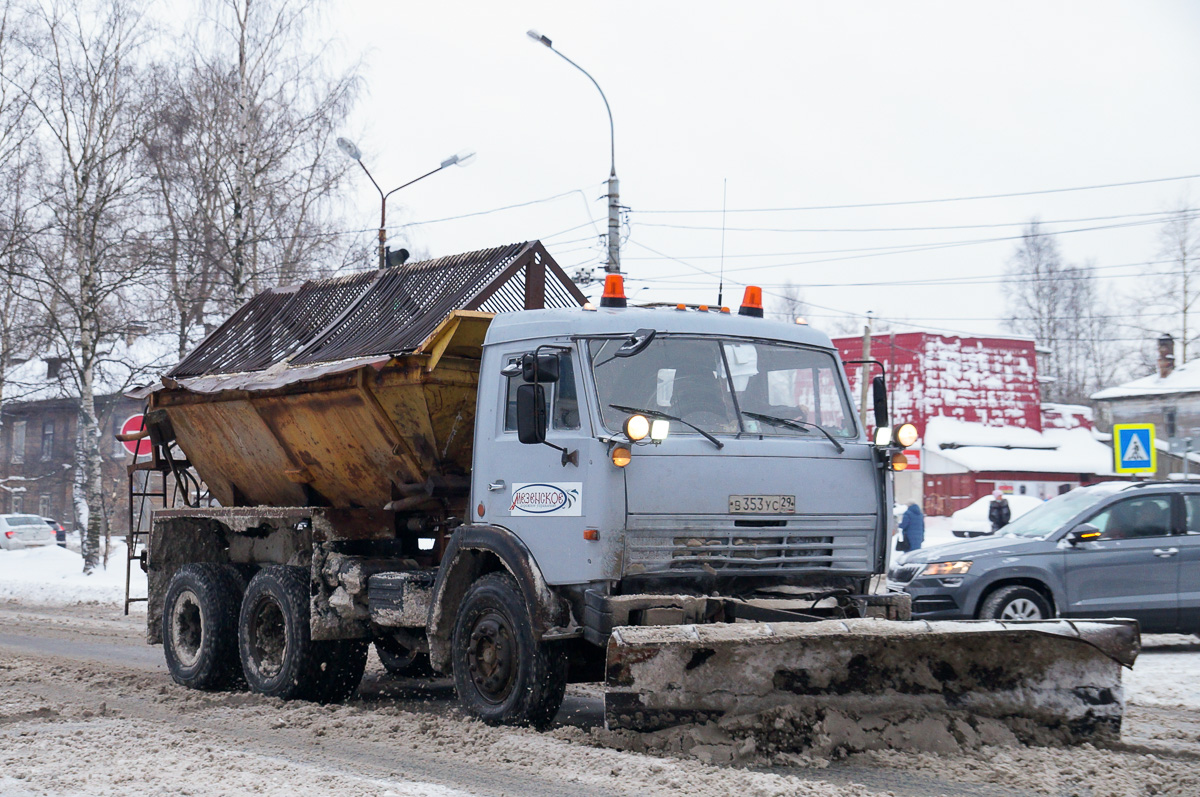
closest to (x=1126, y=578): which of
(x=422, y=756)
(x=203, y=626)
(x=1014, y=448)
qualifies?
(x=422, y=756)

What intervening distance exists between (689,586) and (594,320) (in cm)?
164

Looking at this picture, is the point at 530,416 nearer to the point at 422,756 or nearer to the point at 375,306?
the point at 422,756

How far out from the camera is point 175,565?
35.4ft

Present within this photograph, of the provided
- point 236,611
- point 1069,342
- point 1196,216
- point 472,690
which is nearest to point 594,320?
point 472,690

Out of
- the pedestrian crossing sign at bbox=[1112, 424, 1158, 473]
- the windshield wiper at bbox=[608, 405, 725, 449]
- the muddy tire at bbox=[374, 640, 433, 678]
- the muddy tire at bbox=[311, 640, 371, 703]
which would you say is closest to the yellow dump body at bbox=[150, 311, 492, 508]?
the muddy tire at bbox=[311, 640, 371, 703]

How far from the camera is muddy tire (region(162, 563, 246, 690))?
970cm

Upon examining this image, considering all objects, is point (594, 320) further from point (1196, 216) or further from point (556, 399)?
point (1196, 216)

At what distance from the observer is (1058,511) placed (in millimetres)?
11984

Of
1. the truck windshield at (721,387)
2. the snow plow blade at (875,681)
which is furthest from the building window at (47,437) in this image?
the snow plow blade at (875,681)

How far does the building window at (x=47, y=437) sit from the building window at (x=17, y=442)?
1216mm

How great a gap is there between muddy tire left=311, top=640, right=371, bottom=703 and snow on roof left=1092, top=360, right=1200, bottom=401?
43484 mm

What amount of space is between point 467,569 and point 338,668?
2.01m

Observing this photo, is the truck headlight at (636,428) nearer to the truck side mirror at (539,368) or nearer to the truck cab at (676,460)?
the truck cab at (676,460)

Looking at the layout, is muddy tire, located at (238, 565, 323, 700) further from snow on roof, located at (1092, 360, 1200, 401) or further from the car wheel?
snow on roof, located at (1092, 360, 1200, 401)
